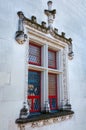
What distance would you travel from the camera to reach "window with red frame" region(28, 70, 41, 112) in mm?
2705

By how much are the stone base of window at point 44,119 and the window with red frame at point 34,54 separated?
0.82m

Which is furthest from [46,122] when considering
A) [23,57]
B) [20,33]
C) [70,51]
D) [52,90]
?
[70,51]

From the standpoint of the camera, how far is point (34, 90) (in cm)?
279

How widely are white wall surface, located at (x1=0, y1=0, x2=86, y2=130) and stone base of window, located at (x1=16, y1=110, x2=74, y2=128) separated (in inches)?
2.9

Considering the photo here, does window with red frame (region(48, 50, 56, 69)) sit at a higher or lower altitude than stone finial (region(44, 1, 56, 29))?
lower

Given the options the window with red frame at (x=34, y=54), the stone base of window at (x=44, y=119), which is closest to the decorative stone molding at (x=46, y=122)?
the stone base of window at (x=44, y=119)

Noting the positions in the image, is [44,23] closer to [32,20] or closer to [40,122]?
[32,20]

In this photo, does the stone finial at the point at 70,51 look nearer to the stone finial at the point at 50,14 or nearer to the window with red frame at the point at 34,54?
the stone finial at the point at 50,14

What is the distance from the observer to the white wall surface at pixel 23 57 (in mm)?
2205

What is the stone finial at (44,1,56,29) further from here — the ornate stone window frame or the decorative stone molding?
the decorative stone molding

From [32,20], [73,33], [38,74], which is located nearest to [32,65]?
[38,74]

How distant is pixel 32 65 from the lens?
8.89ft

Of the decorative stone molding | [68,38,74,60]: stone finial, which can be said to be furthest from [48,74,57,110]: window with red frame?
[68,38,74,60]: stone finial

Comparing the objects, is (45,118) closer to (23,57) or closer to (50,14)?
(23,57)
